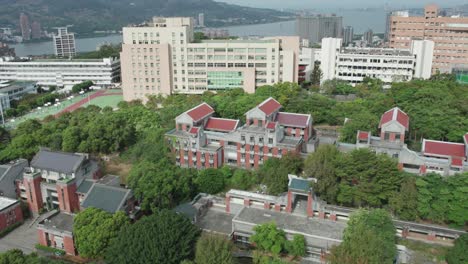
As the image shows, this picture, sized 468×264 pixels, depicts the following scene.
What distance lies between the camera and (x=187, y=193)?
79.0 feet

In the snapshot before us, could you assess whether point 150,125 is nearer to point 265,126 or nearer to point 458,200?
point 265,126

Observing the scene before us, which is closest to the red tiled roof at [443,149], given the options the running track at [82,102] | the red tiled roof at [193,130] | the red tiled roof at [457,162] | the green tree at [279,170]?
the red tiled roof at [457,162]

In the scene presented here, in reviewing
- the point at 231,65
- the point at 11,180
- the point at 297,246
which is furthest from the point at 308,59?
the point at 297,246

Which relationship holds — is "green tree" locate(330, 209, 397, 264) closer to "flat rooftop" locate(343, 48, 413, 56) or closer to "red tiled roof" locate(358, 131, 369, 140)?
"red tiled roof" locate(358, 131, 369, 140)

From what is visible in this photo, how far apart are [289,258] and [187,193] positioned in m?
7.59

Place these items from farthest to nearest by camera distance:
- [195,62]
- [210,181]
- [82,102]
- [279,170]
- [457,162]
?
1. [82,102]
2. [195,62]
3. [210,181]
4. [279,170]
5. [457,162]

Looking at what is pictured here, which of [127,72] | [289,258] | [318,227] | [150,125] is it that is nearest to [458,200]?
[318,227]

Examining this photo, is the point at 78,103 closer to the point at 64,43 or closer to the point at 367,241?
the point at 367,241

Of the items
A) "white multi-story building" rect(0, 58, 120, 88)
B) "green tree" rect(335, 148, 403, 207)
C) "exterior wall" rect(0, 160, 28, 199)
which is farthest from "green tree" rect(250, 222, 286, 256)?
→ "white multi-story building" rect(0, 58, 120, 88)

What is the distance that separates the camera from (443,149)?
2520 cm

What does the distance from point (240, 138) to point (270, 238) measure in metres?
11.3

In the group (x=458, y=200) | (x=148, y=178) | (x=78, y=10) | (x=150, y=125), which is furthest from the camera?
(x=78, y=10)

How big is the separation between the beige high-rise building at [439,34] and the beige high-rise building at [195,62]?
2409 centimetres

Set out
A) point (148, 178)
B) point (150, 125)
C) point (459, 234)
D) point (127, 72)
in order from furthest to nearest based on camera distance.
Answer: point (127, 72), point (150, 125), point (148, 178), point (459, 234)
